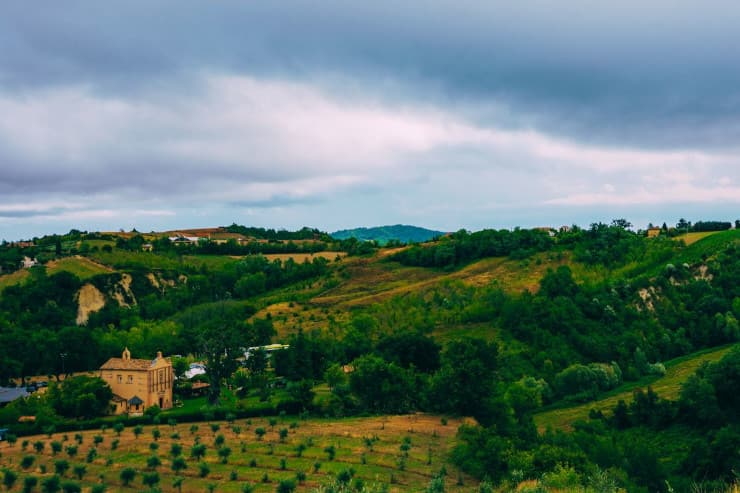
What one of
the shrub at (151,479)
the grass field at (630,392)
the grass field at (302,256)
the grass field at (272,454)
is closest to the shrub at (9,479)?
the grass field at (272,454)

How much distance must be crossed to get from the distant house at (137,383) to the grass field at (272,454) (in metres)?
9.78

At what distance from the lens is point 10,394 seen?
62.3 meters

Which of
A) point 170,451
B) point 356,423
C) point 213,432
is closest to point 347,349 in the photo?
point 356,423

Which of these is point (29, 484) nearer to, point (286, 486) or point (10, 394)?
point (286, 486)

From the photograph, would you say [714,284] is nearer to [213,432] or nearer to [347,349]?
[347,349]

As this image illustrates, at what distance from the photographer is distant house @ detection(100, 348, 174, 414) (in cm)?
5922

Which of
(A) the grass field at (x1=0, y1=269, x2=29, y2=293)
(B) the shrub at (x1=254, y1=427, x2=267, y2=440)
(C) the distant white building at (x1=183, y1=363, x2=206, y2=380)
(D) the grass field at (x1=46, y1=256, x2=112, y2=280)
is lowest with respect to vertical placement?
(C) the distant white building at (x1=183, y1=363, x2=206, y2=380)

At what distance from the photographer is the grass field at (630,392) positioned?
60.7m

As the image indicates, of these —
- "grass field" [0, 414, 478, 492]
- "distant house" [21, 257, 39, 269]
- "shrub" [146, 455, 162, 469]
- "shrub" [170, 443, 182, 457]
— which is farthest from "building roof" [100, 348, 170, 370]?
"distant house" [21, 257, 39, 269]

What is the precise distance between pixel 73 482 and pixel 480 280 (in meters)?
83.2

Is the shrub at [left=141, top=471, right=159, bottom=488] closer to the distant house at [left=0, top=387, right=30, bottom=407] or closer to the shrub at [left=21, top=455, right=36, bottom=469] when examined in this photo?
the shrub at [left=21, top=455, right=36, bottom=469]

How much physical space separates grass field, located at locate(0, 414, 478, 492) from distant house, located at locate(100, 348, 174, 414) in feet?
32.1

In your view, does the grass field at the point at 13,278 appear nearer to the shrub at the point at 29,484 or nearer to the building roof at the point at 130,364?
the building roof at the point at 130,364

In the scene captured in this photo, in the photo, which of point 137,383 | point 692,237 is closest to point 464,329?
point 137,383
